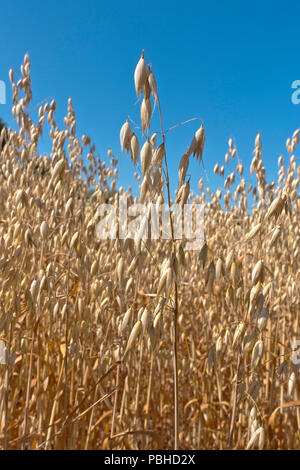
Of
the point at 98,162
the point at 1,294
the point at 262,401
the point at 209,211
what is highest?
the point at 98,162

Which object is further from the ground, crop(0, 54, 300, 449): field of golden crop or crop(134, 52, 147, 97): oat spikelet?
crop(134, 52, 147, 97): oat spikelet

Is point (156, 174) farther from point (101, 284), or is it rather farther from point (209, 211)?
point (209, 211)

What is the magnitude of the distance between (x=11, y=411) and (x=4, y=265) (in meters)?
Answer: 0.65

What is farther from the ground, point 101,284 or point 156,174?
point 156,174

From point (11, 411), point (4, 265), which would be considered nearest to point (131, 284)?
point (4, 265)

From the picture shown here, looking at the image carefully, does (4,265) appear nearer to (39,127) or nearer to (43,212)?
(43,212)

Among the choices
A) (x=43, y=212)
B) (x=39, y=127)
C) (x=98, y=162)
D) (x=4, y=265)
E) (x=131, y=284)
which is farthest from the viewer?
(x=98, y=162)

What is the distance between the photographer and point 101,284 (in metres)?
1.61

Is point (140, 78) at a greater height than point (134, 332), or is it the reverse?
point (140, 78)

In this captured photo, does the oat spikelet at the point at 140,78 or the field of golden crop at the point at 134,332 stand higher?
the oat spikelet at the point at 140,78
